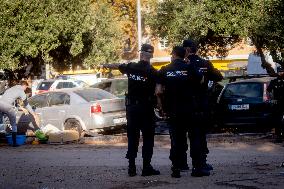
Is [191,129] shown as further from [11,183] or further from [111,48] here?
[111,48]

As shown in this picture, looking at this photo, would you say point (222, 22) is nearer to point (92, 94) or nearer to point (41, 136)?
point (92, 94)

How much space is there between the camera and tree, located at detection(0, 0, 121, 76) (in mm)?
31625

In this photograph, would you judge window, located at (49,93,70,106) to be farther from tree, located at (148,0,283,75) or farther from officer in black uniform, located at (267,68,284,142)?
tree, located at (148,0,283,75)

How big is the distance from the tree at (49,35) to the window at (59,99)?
13.3 m

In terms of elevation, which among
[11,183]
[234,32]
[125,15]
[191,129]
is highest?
[125,15]

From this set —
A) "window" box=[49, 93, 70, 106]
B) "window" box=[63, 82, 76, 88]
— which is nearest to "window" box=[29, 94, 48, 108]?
"window" box=[49, 93, 70, 106]

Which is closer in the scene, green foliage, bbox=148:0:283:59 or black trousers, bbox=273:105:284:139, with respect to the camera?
black trousers, bbox=273:105:284:139

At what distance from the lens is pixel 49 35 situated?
3362 cm

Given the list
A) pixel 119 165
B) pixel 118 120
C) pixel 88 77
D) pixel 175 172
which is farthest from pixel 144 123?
pixel 88 77

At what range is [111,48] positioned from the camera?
45000 millimetres

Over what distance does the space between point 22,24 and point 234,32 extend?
38.7 ft

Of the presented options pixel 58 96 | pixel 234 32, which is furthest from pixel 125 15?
pixel 58 96

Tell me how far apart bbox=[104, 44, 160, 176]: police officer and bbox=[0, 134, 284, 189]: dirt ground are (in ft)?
1.21

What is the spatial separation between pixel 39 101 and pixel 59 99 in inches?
33.8
